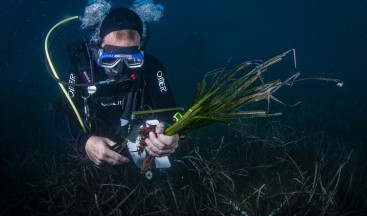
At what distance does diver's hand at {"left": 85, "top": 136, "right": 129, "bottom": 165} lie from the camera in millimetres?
2514

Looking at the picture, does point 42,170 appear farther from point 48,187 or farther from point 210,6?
point 210,6

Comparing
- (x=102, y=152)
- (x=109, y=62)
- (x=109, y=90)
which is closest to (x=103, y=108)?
(x=109, y=90)

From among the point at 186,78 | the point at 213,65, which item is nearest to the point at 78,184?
the point at 186,78

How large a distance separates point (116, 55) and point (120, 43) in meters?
0.30

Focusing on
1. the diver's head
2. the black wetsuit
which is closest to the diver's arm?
the black wetsuit

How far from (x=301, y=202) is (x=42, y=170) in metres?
3.74

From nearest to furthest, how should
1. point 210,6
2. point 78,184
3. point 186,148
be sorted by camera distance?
point 78,184
point 186,148
point 210,6

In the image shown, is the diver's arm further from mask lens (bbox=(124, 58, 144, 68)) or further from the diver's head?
mask lens (bbox=(124, 58, 144, 68))

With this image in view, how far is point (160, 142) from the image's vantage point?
84.8 inches

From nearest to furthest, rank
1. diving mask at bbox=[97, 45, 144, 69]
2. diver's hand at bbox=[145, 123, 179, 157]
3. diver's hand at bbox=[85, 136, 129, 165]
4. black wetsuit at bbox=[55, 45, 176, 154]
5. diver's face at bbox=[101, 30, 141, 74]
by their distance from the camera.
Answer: diver's hand at bbox=[145, 123, 179, 157], diver's hand at bbox=[85, 136, 129, 165], diving mask at bbox=[97, 45, 144, 69], black wetsuit at bbox=[55, 45, 176, 154], diver's face at bbox=[101, 30, 141, 74]

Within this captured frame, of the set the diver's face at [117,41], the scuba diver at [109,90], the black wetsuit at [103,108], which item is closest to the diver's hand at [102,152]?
the scuba diver at [109,90]

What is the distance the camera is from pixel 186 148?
5016mm

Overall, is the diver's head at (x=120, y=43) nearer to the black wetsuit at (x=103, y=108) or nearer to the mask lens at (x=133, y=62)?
the mask lens at (x=133, y=62)

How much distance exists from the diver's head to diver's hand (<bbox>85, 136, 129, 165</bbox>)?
0.92m
